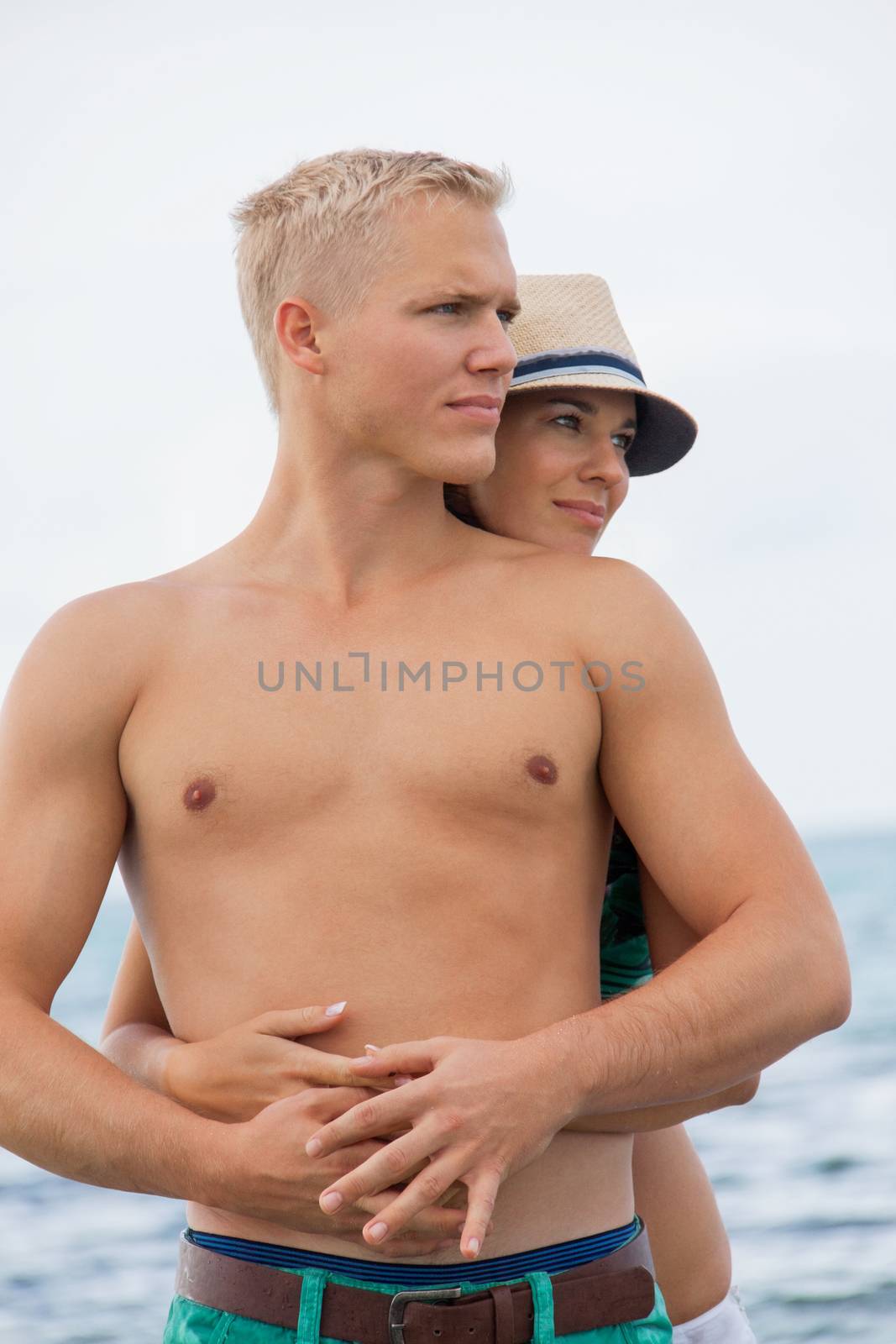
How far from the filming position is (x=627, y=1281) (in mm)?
2277

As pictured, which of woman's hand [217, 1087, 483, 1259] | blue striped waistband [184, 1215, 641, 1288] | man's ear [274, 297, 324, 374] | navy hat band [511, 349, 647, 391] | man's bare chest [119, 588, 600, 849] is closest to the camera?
woman's hand [217, 1087, 483, 1259]

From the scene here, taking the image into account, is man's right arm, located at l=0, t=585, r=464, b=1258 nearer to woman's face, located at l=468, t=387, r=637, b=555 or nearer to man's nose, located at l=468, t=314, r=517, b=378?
man's nose, located at l=468, t=314, r=517, b=378

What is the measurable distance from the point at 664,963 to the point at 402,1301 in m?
0.72

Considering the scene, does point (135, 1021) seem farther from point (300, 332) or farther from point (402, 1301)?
point (300, 332)

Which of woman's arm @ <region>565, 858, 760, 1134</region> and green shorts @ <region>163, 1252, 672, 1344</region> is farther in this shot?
woman's arm @ <region>565, 858, 760, 1134</region>

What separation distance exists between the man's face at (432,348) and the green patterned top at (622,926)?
716 millimetres

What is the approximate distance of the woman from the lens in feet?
9.19

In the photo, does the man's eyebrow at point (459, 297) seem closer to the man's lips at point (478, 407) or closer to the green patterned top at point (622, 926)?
the man's lips at point (478, 407)

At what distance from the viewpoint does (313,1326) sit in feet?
7.07

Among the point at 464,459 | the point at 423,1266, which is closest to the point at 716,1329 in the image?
the point at 423,1266

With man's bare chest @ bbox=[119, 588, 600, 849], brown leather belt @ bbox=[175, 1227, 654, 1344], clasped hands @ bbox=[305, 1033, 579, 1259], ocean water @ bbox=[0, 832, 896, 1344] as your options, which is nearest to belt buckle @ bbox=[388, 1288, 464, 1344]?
brown leather belt @ bbox=[175, 1227, 654, 1344]

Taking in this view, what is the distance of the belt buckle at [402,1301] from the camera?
2139 mm

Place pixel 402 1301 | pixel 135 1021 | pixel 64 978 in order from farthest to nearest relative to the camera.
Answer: pixel 135 1021 → pixel 64 978 → pixel 402 1301

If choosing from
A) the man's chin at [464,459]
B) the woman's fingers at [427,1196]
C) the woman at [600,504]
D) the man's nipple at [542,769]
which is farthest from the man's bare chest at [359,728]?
the woman's fingers at [427,1196]
